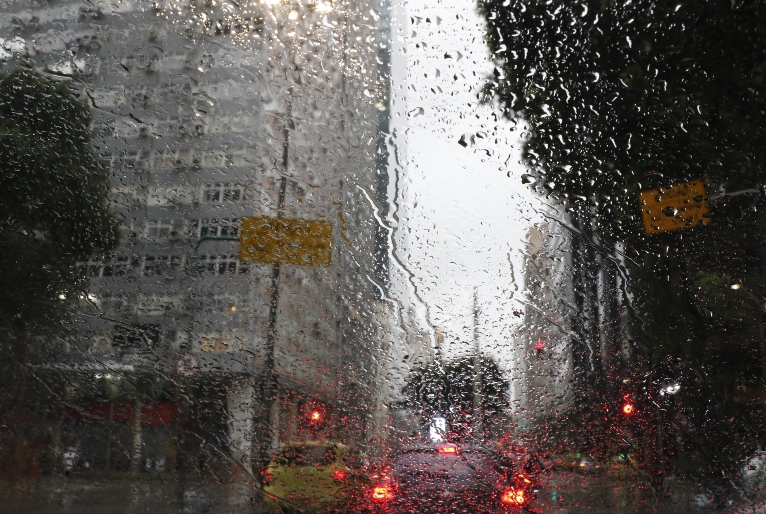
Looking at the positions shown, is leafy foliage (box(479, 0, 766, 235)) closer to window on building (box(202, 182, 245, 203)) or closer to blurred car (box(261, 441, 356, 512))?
window on building (box(202, 182, 245, 203))

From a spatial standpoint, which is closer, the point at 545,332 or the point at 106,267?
the point at 545,332

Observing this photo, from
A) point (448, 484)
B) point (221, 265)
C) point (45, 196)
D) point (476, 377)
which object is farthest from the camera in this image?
point (45, 196)

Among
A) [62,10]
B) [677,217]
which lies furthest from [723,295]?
[62,10]

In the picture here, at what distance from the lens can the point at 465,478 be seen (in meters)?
1.67

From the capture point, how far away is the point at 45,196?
1996 millimetres

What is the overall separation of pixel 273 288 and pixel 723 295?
162 centimetres

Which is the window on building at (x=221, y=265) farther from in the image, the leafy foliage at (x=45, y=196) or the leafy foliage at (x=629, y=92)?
the leafy foliage at (x=629, y=92)

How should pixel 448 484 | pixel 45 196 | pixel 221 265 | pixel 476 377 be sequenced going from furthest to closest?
pixel 45 196, pixel 221 265, pixel 476 377, pixel 448 484

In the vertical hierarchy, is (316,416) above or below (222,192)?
below

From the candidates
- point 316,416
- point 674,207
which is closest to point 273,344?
point 316,416

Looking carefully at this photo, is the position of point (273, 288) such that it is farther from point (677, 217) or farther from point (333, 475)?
point (677, 217)

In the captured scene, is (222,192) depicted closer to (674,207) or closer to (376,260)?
(376,260)

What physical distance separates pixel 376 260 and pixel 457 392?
0.56m

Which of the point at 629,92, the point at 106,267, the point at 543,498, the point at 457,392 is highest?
the point at 629,92
